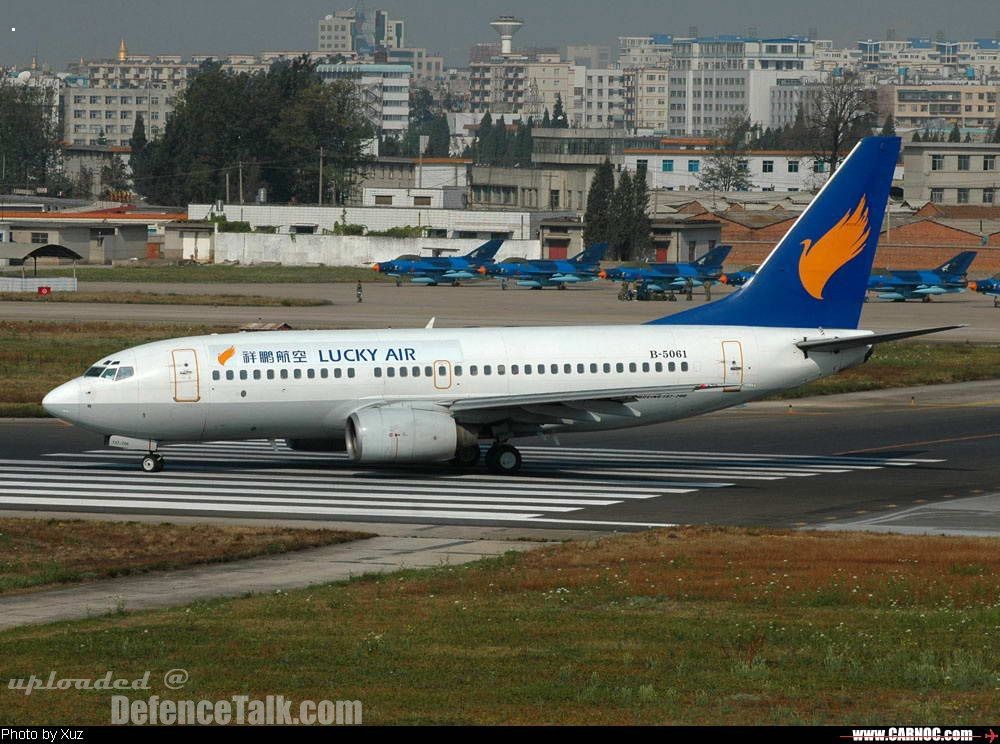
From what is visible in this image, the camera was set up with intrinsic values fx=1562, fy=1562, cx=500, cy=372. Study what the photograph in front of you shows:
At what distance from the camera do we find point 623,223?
149375 millimetres

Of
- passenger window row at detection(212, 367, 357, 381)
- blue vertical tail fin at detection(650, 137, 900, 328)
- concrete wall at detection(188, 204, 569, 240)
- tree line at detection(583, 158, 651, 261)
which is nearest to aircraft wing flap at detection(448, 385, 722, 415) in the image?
passenger window row at detection(212, 367, 357, 381)

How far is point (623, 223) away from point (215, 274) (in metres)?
39.8

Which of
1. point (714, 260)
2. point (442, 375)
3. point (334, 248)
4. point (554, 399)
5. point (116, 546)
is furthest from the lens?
point (334, 248)

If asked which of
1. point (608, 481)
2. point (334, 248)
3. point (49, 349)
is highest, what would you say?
point (334, 248)

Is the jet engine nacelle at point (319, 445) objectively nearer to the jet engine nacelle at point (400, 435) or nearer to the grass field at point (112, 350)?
the jet engine nacelle at point (400, 435)

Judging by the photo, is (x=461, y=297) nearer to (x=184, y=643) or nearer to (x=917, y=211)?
(x=917, y=211)

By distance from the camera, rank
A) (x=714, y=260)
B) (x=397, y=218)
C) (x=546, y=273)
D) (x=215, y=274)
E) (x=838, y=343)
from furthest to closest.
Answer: (x=397, y=218) < (x=215, y=274) < (x=546, y=273) < (x=714, y=260) < (x=838, y=343)

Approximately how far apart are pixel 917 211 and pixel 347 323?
92.7 m

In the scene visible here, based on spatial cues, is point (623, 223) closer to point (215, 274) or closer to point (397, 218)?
point (397, 218)

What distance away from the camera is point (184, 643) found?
20.5m

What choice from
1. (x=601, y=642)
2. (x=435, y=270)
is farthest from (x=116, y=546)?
(x=435, y=270)

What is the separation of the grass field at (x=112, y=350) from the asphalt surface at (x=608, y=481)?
7.21m

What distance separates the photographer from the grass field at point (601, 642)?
16.8 m

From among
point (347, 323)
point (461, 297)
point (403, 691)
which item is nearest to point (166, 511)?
point (403, 691)
